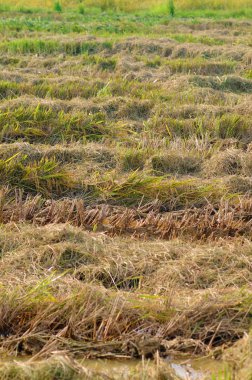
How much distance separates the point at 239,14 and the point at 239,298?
1719 cm

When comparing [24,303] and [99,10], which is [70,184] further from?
[99,10]

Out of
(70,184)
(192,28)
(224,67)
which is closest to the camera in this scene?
(70,184)

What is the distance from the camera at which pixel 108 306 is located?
10.3 ft

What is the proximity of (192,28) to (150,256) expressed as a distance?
1175 centimetres

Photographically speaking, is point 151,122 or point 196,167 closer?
point 196,167

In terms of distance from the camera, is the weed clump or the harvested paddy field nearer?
the harvested paddy field

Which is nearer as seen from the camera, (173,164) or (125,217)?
(125,217)

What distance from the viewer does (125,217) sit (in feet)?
14.4

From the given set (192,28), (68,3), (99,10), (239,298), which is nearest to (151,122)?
(239,298)

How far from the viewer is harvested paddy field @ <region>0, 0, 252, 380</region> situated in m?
3.01

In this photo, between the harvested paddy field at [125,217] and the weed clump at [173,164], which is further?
the weed clump at [173,164]

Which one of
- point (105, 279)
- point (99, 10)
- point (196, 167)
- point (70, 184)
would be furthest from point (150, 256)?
point (99, 10)

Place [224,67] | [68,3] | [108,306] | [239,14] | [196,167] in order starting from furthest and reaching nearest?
[68,3] < [239,14] < [224,67] < [196,167] < [108,306]

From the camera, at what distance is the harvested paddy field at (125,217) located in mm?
3012
